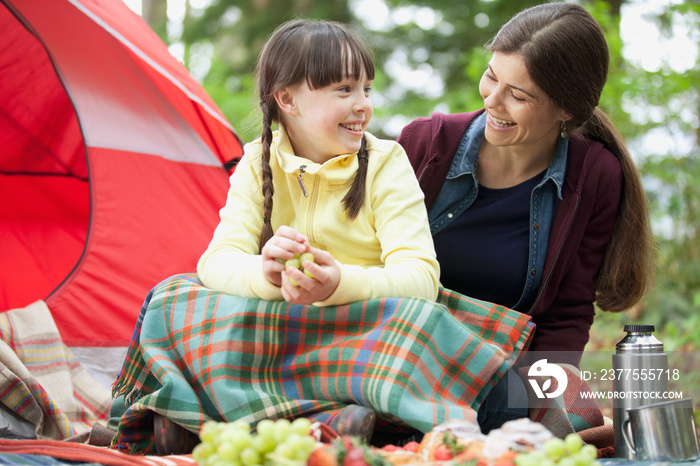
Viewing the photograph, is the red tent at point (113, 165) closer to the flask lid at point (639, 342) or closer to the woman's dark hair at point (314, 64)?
the woman's dark hair at point (314, 64)

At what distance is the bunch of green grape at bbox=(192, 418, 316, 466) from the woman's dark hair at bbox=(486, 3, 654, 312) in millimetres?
1165

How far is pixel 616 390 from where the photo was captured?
1.53 metres

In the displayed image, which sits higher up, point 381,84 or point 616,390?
point 381,84

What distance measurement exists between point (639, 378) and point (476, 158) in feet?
2.52

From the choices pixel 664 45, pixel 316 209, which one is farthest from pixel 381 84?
pixel 316 209

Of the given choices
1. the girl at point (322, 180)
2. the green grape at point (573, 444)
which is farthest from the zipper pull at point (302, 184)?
the green grape at point (573, 444)

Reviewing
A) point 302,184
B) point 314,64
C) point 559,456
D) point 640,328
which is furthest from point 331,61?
point 559,456

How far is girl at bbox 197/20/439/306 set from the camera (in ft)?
5.29

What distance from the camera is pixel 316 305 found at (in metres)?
1.47

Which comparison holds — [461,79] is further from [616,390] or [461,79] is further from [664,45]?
[616,390]

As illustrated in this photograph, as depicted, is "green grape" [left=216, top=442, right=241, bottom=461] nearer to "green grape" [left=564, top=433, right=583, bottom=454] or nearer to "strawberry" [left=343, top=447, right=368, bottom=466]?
"strawberry" [left=343, top=447, right=368, bottom=466]

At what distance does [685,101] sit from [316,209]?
3564 millimetres

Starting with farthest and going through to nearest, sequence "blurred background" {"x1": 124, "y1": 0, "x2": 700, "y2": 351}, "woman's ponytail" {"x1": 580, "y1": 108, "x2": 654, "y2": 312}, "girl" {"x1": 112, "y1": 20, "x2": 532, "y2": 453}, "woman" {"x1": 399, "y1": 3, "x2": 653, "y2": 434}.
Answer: "blurred background" {"x1": 124, "y1": 0, "x2": 700, "y2": 351} < "woman's ponytail" {"x1": 580, "y1": 108, "x2": 654, "y2": 312} < "woman" {"x1": 399, "y1": 3, "x2": 653, "y2": 434} < "girl" {"x1": 112, "y1": 20, "x2": 532, "y2": 453}

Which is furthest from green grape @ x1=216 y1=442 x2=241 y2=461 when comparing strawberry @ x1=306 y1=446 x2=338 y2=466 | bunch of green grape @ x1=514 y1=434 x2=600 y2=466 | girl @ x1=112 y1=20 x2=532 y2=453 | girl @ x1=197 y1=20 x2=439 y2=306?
girl @ x1=197 y1=20 x2=439 y2=306
